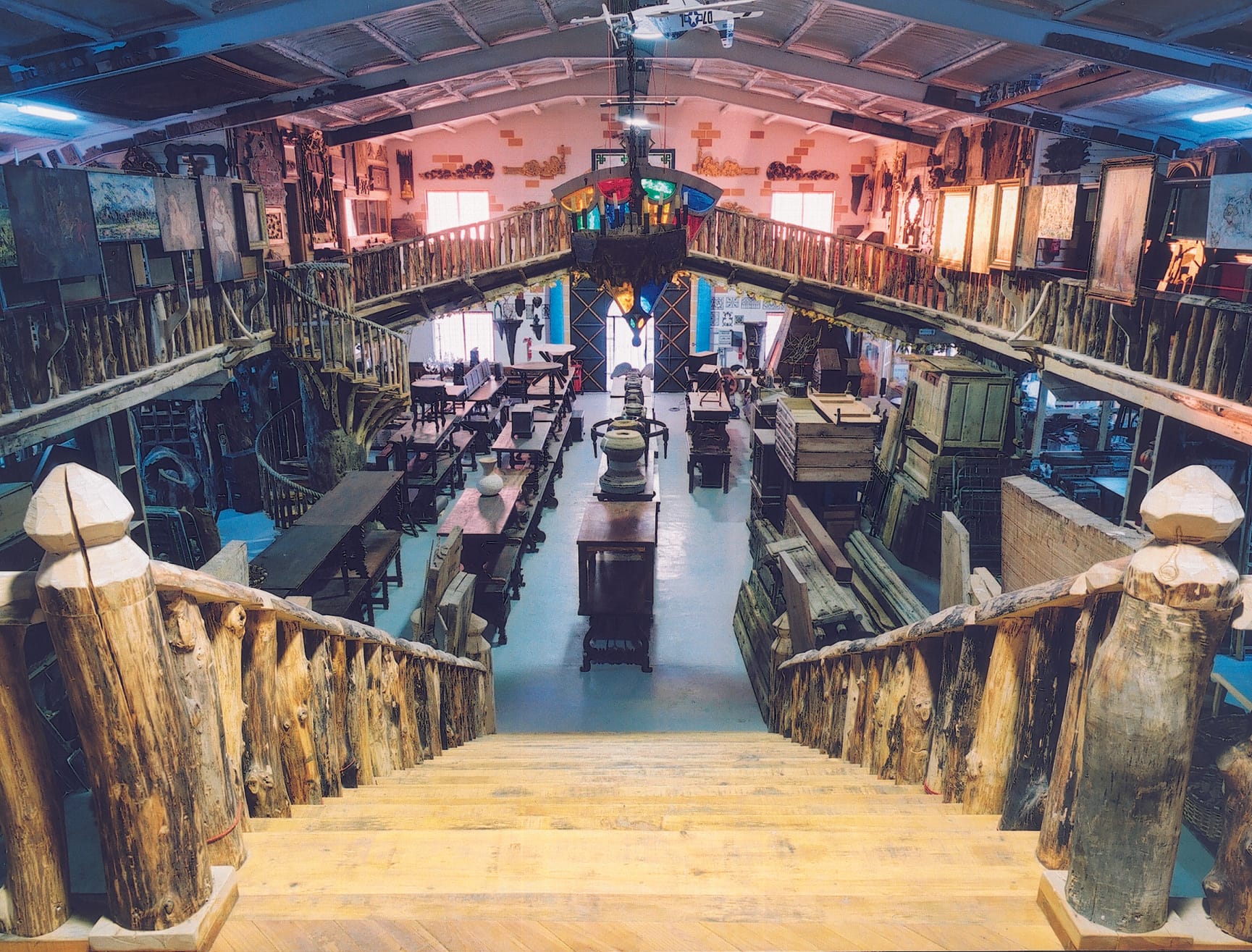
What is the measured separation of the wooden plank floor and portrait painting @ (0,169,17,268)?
5.43 m

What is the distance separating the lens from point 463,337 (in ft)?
72.8

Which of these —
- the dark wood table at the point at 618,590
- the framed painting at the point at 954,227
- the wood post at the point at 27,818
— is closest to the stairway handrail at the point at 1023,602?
the wood post at the point at 27,818

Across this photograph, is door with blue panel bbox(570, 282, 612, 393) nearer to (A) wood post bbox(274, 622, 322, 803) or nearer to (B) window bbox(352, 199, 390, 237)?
(B) window bbox(352, 199, 390, 237)

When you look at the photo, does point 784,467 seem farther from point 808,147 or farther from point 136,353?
point 808,147

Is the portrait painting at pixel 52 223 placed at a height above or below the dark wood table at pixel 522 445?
above

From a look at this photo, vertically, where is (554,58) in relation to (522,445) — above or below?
above

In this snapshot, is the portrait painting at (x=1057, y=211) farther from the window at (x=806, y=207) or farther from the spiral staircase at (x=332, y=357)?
the window at (x=806, y=207)

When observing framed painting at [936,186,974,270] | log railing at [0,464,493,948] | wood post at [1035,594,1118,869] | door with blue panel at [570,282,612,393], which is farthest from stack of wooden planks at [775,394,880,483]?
door with blue panel at [570,282,612,393]

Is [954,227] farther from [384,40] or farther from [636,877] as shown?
[636,877]

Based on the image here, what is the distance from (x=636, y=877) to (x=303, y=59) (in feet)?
36.6

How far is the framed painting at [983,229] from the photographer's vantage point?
10133 millimetres

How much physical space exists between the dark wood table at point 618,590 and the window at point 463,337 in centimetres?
1385

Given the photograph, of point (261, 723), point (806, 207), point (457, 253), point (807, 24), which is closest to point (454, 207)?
point (457, 253)

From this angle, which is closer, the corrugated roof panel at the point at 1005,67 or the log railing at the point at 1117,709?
the log railing at the point at 1117,709
